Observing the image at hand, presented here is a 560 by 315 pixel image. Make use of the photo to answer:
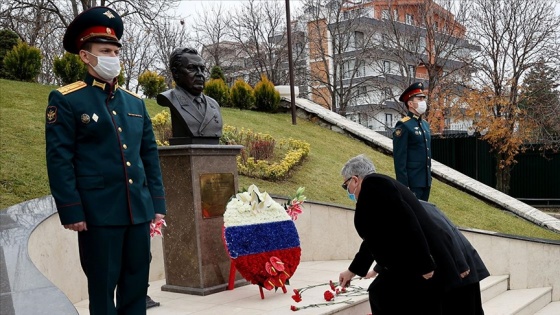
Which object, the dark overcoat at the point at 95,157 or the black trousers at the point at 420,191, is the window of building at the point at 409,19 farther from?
the dark overcoat at the point at 95,157

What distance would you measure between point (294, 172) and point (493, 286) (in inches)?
175

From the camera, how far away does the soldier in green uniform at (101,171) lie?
2.99 metres

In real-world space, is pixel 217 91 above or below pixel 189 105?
above

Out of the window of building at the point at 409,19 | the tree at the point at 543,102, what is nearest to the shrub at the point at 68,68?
the tree at the point at 543,102

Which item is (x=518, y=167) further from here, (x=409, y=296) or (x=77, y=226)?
(x=77, y=226)

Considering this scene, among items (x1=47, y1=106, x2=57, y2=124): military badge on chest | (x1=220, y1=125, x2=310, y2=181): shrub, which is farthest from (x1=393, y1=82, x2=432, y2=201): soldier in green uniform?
(x1=47, y1=106, x2=57, y2=124): military badge on chest

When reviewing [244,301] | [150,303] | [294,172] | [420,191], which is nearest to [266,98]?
[294,172]

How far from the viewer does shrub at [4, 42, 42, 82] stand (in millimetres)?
12391

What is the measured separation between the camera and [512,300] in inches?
251

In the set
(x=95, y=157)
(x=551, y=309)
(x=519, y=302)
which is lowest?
(x=551, y=309)

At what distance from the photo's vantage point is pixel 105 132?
3.13 m

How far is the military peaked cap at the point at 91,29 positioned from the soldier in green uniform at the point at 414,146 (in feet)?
14.1

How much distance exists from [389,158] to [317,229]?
590cm

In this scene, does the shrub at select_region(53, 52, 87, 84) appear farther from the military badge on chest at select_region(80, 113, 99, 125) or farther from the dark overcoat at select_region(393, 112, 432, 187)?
the military badge on chest at select_region(80, 113, 99, 125)
